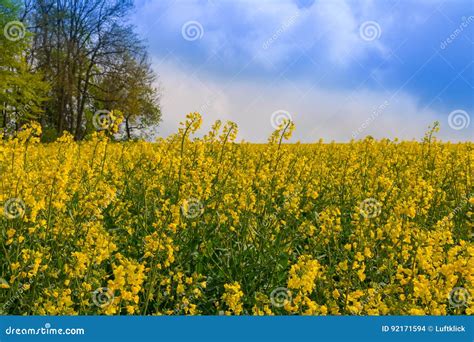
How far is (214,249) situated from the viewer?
16.1 ft

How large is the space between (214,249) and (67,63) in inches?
1204

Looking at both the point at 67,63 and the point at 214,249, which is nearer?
the point at 214,249

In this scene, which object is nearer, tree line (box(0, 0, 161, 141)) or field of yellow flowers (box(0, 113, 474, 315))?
field of yellow flowers (box(0, 113, 474, 315))

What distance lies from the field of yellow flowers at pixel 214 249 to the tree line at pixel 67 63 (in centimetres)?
2630

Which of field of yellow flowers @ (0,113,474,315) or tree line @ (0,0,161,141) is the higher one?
tree line @ (0,0,161,141)

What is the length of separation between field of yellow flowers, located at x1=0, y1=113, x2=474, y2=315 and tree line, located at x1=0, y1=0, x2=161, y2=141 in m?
26.3

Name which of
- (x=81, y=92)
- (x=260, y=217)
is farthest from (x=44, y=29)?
(x=260, y=217)

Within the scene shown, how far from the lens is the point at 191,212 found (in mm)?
4824

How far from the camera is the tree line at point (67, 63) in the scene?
102ft

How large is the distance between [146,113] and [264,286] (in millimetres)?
32213

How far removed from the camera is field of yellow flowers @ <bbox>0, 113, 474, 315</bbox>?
342 cm

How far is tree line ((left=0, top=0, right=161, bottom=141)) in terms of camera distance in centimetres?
3120

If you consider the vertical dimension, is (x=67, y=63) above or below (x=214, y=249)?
above

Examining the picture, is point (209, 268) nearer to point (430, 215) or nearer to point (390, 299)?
point (390, 299)
